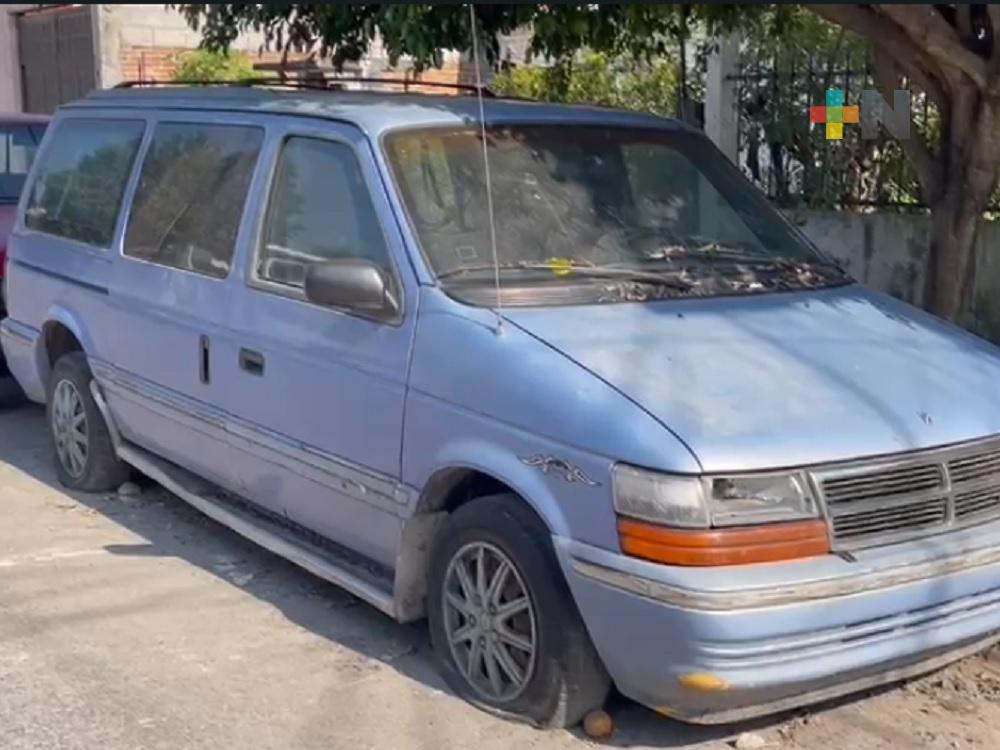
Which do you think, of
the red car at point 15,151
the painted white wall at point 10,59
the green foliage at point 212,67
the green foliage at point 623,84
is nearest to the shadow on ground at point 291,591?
the red car at point 15,151

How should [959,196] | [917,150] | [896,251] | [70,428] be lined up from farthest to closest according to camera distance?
[896,251] < [917,150] < [70,428] < [959,196]

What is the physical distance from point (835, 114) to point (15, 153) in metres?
5.79

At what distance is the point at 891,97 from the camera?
25.4 feet

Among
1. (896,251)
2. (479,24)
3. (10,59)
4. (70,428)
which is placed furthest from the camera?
(10,59)

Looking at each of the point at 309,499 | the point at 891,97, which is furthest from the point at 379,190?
the point at 891,97

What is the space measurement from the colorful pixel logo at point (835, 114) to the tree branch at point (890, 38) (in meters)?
3.06

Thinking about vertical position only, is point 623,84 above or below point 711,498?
above

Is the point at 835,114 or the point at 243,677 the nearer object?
the point at 243,677

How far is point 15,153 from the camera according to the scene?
10133 millimetres

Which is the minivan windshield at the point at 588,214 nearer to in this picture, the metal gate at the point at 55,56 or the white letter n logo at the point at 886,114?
the white letter n logo at the point at 886,114

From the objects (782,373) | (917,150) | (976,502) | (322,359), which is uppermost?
(917,150)

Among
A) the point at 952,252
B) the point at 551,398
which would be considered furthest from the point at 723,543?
the point at 952,252

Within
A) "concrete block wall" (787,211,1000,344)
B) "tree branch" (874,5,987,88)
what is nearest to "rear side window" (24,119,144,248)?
"tree branch" (874,5,987,88)

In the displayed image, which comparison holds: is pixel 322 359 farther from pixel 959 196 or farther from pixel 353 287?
pixel 959 196
